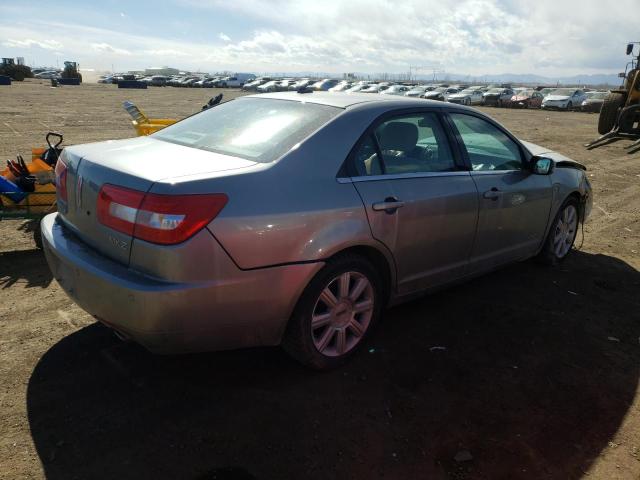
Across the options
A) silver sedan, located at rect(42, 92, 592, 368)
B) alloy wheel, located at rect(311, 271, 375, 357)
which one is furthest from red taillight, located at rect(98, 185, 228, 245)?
alloy wheel, located at rect(311, 271, 375, 357)

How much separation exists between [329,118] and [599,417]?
232 cm

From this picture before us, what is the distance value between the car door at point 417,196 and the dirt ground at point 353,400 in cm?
55

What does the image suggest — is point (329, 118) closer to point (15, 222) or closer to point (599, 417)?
point (599, 417)

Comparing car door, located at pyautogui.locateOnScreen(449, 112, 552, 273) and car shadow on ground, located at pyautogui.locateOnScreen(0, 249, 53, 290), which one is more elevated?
car door, located at pyautogui.locateOnScreen(449, 112, 552, 273)

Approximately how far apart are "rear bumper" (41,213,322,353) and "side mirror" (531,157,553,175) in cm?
251

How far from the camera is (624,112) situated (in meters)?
13.6

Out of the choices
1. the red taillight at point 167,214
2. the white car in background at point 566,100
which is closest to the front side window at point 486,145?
the red taillight at point 167,214

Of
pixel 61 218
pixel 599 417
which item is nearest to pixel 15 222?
pixel 61 218

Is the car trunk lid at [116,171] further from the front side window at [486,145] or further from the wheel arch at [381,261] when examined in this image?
the front side window at [486,145]

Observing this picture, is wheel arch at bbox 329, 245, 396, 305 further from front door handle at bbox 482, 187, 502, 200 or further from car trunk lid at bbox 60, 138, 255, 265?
front door handle at bbox 482, 187, 502, 200

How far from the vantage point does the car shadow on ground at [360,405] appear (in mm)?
2408

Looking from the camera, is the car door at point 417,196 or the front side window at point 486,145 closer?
the car door at point 417,196

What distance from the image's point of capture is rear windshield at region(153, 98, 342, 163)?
2.89 metres

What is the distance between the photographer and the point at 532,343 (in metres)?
3.62
